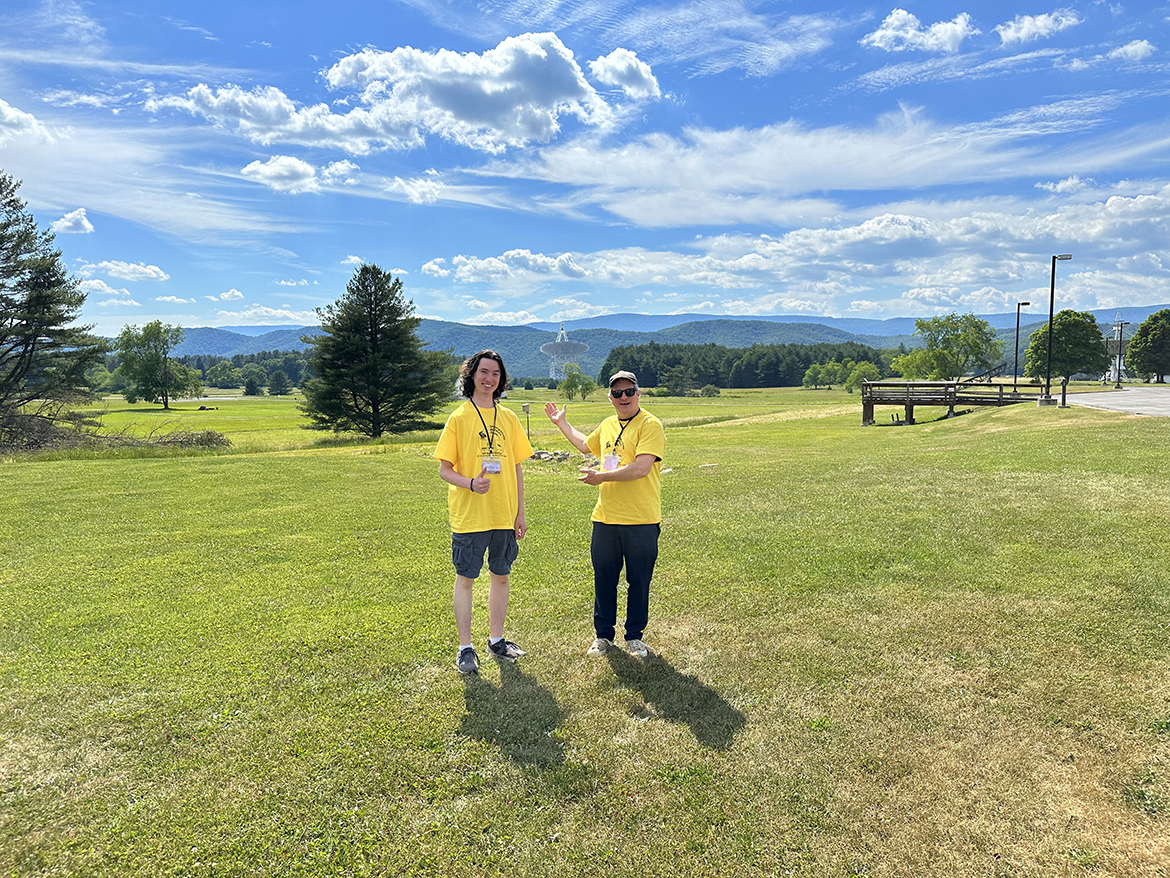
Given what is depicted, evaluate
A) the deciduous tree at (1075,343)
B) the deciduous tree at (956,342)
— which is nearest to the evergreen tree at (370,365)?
the deciduous tree at (956,342)

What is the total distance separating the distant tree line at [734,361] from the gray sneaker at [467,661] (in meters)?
142

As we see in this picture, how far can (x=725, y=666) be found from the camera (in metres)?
5.41

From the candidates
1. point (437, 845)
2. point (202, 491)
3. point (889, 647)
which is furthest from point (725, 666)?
point (202, 491)

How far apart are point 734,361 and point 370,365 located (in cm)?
13615

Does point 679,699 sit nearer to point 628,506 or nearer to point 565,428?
point 628,506

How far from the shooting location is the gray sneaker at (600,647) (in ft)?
18.6

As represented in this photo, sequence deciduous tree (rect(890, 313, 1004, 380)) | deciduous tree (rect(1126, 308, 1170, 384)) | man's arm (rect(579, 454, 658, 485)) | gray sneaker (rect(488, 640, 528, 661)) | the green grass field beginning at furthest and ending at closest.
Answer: deciduous tree (rect(1126, 308, 1170, 384)), deciduous tree (rect(890, 313, 1004, 380)), gray sneaker (rect(488, 640, 528, 661)), man's arm (rect(579, 454, 658, 485)), the green grass field

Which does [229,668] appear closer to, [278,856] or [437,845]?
[278,856]

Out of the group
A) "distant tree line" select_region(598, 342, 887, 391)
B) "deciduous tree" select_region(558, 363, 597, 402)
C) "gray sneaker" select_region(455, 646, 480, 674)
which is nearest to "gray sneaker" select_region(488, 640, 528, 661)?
"gray sneaker" select_region(455, 646, 480, 674)

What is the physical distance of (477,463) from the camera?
5.20 metres

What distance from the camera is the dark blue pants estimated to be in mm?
5367

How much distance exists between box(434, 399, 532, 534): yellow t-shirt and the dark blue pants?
33.0 inches

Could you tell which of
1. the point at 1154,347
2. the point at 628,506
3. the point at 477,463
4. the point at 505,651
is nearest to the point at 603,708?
the point at 505,651

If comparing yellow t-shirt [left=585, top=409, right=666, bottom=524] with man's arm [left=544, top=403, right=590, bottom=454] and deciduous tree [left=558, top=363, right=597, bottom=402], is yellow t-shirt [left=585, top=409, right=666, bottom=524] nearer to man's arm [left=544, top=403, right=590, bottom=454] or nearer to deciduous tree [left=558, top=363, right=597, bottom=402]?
man's arm [left=544, top=403, right=590, bottom=454]
